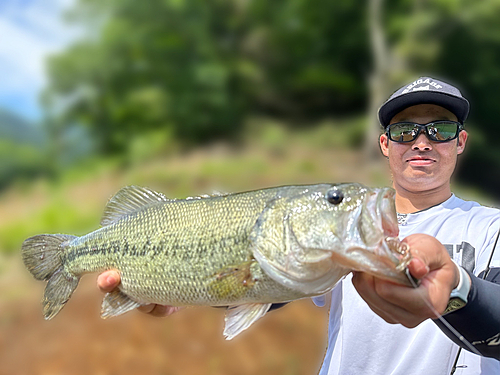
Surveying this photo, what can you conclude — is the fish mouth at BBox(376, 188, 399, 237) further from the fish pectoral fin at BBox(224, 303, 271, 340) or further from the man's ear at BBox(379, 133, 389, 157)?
the man's ear at BBox(379, 133, 389, 157)

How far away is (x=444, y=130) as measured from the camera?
2035 mm

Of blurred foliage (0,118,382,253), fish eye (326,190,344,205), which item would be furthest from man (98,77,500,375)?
blurred foliage (0,118,382,253)

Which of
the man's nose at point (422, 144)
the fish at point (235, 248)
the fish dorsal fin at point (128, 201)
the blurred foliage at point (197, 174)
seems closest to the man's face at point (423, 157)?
the man's nose at point (422, 144)

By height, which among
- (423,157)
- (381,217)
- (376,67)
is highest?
(376,67)

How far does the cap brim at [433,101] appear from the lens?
6.68 feet

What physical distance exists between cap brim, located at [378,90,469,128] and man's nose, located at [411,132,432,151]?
0.18 metres

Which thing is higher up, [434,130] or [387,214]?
[434,130]

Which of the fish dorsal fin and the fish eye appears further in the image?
the fish dorsal fin

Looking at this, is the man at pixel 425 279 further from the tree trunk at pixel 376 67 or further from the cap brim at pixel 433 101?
the tree trunk at pixel 376 67

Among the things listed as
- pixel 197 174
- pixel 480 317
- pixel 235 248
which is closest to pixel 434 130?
pixel 480 317

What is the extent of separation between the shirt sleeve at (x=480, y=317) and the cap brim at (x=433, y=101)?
3.45 ft

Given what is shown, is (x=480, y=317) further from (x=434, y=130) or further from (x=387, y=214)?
(x=434, y=130)

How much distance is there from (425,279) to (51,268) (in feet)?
6.18

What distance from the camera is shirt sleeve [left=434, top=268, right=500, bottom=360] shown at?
1281 mm
